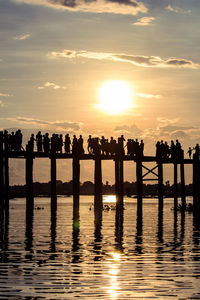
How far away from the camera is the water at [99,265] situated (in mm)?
11594

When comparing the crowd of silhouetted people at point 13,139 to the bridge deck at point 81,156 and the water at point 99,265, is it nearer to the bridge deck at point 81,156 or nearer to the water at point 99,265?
the bridge deck at point 81,156

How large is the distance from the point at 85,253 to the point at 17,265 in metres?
2.79

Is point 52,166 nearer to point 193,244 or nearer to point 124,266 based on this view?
point 193,244

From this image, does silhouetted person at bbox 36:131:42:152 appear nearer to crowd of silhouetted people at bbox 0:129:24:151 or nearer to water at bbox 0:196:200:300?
crowd of silhouetted people at bbox 0:129:24:151

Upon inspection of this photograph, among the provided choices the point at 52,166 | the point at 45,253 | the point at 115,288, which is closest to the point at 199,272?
the point at 115,288

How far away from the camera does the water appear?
38.0 ft

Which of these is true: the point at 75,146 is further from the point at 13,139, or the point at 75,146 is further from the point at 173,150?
the point at 173,150

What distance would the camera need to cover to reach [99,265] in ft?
47.6

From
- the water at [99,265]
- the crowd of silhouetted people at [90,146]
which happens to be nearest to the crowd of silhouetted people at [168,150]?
the crowd of silhouetted people at [90,146]

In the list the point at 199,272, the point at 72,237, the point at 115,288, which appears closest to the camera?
the point at 115,288

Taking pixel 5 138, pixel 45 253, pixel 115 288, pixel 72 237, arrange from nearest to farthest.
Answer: pixel 115 288 < pixel 45 253 < pixel 72 237 < pixel 5 138

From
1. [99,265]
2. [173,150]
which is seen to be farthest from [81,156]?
[99,265]

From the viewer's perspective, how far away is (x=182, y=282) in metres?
12.5

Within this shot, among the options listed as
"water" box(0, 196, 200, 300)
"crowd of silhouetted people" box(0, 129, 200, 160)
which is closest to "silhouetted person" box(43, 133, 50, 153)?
"crowd of silhouetted people" box(0, 129, 200, 160)
